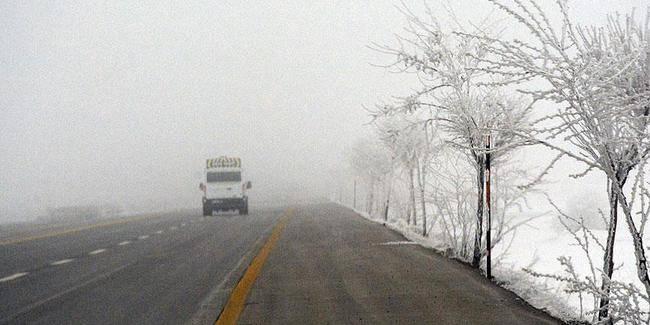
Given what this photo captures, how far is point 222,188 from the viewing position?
127ft

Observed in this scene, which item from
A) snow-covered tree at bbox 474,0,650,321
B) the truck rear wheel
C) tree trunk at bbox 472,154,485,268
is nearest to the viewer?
snow-covered tree at bbox 474,0,650,321

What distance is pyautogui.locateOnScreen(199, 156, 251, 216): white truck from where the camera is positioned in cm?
3866

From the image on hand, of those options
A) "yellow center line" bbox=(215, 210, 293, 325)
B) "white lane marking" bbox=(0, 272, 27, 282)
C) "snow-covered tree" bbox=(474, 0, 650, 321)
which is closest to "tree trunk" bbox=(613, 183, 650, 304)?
"snow-covered tree" bbox=(474, 0, 650, 321)

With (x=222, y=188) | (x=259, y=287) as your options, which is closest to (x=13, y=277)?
(x=259, y=287)

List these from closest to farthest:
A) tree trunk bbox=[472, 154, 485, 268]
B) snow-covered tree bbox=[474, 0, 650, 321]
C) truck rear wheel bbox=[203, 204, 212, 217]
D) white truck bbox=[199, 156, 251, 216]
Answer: snow-covered tree bbox=[474, 0, 650, 321], tree trunk bbox=[472, 154, 485, 268], truck rear wheel bbox=[203, 204, 212, 217], white truck bbox=[199, 156, 251, 216]

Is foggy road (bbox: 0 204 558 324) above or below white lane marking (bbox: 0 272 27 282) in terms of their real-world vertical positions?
above

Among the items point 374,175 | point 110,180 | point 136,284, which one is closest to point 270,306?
point 136,284

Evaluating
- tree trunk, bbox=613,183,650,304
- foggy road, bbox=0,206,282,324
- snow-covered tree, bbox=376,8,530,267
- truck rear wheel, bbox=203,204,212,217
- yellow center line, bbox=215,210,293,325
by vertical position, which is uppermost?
snow-covered tree, bbox=376,8,530,267

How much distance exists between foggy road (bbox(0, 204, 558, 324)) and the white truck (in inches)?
860

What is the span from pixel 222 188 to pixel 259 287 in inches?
1179

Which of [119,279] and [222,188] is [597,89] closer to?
[119,279]

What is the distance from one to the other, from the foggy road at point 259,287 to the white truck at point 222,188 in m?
21.9

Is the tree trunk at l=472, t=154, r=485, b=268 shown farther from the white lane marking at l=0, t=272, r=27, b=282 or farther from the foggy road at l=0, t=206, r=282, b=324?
the white lane marking at l=0, t=272, r=27, b=282

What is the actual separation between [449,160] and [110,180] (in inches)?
5062
